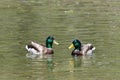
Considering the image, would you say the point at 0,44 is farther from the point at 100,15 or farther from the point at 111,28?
the point at 100,15

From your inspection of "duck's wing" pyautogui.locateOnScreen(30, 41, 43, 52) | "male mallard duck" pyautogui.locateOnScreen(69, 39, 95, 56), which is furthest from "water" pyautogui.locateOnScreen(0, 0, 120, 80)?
"duck's wing" pyautogui.locateOnScreen(30, 41, 43, 52)

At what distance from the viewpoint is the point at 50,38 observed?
90.4ft

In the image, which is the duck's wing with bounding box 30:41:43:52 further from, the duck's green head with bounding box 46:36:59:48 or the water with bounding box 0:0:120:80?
the water with bounding box 0:0:120:80

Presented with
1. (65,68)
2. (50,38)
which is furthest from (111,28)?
(65,68)

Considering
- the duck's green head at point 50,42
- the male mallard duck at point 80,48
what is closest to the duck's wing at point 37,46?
the duck's green head at point 50,42

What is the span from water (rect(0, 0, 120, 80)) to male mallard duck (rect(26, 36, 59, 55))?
269mm

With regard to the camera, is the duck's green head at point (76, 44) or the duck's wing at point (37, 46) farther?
the duck's green head at point (76, 44)

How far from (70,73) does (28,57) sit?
3945mm

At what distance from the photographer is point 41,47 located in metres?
27.2

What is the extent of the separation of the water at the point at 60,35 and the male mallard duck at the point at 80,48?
236mm

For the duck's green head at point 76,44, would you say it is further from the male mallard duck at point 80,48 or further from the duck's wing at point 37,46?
the duck's wing at point 37,46

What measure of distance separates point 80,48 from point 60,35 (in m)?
3.42

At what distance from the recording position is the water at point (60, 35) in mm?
22688

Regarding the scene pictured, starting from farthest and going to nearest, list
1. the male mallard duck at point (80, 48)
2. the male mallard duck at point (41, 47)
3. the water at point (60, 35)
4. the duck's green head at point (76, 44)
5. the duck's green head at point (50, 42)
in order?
the duck's green head at point (50, 42) < the duck's green head at point (76, 44) < the male mallard duck at point (41, 47) < the male mallard duck at point (80, 48) < the water at point (60, 35)
